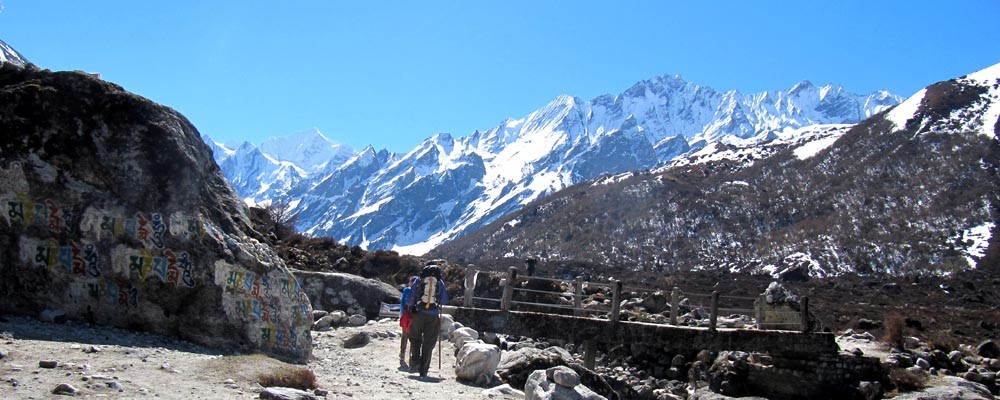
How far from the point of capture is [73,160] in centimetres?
958

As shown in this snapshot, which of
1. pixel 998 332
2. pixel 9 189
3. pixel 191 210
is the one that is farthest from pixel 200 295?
pixel 998 332

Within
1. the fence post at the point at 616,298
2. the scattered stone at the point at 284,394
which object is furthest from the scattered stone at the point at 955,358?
the scattered stone at the point at 284,394

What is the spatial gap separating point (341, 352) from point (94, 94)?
562cm

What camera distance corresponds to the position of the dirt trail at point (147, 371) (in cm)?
661

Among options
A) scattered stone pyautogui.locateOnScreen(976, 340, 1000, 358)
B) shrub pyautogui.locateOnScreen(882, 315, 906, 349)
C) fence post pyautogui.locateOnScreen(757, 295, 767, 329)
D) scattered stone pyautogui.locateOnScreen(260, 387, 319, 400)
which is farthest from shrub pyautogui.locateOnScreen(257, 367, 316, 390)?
scattered stone pyautogui.locateOnScreen(976, 340, 1000, 358)

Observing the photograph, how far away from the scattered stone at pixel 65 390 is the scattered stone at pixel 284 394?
1551 mm

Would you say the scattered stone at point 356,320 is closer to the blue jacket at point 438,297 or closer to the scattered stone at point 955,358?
the blue jacket at point 438,297

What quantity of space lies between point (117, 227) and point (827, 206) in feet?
262

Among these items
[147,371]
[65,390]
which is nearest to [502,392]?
[147,371]

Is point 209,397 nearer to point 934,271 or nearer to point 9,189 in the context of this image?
point 9,189

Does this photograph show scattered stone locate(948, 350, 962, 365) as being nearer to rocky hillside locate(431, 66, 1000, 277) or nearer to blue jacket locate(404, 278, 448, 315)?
blue jacket locate(404, 278, 448, 315)

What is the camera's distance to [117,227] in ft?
31.1

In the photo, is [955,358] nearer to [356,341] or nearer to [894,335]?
[894,335]

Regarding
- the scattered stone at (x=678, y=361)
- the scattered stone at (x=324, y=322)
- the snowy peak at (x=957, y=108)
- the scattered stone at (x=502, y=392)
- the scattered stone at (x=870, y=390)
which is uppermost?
the snowy peak at (x=957, y=108)
